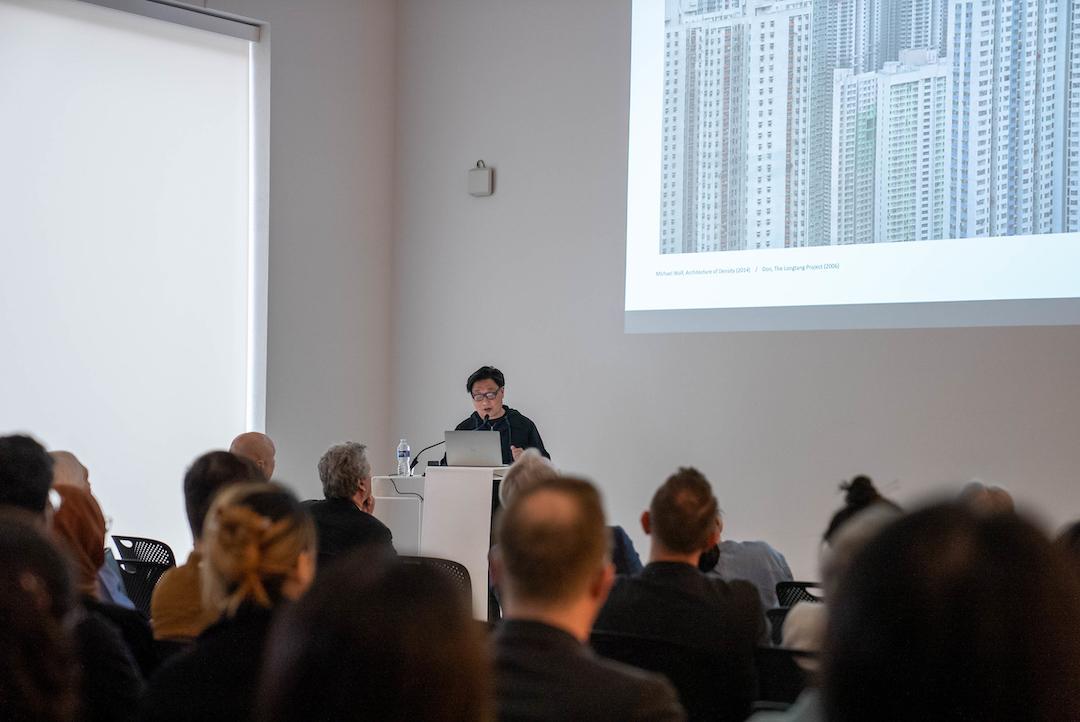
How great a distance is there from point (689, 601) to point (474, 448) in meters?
2.91

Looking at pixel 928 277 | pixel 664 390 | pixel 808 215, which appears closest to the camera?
pixel 928 277

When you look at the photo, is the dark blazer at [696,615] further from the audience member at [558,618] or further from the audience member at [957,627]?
the audience member at [957,627]

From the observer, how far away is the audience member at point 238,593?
4.75ft

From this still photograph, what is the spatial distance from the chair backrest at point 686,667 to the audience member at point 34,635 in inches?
51.0

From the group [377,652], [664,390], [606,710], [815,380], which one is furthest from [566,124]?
[377,652]

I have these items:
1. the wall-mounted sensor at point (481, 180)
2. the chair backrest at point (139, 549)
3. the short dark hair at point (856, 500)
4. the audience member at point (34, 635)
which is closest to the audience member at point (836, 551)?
the short dark hair at point (856, 500)

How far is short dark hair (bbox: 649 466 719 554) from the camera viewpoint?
2.48 metres

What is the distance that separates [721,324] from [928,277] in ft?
3.61

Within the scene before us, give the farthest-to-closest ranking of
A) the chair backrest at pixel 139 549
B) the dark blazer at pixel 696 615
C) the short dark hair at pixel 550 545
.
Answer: the chair backrest at pixel 139 549, the dark blazer at pixel 696 615, the short dark hair at pixel 550 545

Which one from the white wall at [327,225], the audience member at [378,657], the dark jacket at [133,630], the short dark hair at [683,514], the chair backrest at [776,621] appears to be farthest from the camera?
the white wall at [327,225]

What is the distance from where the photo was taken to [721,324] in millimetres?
5742

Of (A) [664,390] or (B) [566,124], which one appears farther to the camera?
(B) [566,124]

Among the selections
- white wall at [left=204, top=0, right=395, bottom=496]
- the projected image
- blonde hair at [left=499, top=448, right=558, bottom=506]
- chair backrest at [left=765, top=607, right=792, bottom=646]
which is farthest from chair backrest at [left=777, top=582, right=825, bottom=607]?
white wall at [left=204, top=0, right=395, bottom=496]

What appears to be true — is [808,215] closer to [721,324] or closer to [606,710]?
[721,324]
